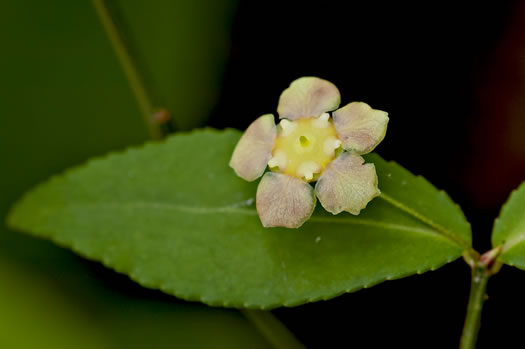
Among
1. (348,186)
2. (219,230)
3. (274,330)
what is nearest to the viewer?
(348,186)

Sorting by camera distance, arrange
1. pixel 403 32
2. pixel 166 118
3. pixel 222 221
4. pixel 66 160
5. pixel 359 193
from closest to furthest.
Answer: pixel 359 193
pixel 222 221
pixel 166 118
pixel 403 32
pixel 66 160

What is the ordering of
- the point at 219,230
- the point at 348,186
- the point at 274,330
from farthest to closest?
the point at 274,330
the point at 219,230
the point at 348,186

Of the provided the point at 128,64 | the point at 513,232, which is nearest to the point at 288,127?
the point at 513,232

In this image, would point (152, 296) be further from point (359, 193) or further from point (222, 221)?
point (359, 193)

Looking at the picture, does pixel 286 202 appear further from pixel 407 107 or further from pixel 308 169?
pixel 407 107

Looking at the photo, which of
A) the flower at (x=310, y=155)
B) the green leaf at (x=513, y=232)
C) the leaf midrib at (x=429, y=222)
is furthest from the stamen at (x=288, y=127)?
the green leaf at (x=513, y=232)

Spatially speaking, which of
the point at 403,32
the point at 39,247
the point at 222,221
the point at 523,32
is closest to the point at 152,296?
the point at 39,247
